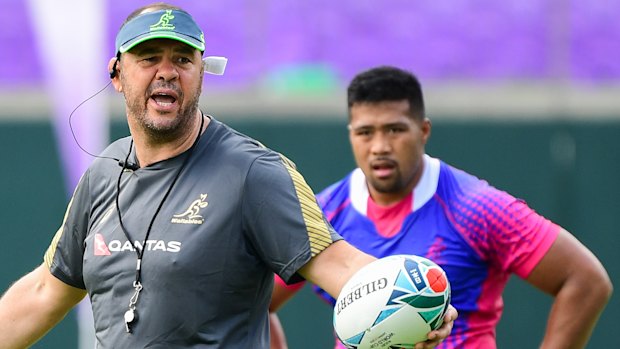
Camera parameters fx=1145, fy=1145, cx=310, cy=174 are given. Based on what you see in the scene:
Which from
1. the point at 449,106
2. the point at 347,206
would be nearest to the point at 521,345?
the point at 449,106

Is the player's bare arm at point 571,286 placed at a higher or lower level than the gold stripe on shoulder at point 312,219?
lower

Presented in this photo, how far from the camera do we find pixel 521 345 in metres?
8.71

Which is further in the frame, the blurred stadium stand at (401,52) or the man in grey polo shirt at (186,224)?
the blurred stadium stand at (401,52)

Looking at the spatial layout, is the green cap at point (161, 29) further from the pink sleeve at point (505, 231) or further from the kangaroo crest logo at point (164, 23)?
the pink sleeve at point (505, 231)

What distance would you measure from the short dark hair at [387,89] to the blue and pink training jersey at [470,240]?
1.78 feet

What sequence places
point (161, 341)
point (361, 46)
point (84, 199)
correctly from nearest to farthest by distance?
point (161, 341) → point (84, 199) → point (361, 46)

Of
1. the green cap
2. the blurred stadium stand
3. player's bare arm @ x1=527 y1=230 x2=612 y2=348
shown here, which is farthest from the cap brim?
the blurred stadium stand

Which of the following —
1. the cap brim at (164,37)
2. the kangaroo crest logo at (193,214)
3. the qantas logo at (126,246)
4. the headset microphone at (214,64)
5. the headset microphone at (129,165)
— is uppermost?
the cap brim at (164,37)

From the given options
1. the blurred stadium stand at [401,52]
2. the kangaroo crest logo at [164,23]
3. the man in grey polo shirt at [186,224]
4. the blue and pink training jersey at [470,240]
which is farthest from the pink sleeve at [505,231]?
the blurred stadium stand at [401,52]

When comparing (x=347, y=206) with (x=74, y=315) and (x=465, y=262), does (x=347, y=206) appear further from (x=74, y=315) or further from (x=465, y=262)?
(x=74, y=315)

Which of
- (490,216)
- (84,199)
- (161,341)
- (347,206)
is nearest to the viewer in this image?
(161,341)

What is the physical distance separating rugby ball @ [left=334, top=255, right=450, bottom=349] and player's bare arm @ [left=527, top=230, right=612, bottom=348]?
1.61m

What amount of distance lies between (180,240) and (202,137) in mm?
390

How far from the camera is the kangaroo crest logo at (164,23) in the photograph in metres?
3.68
